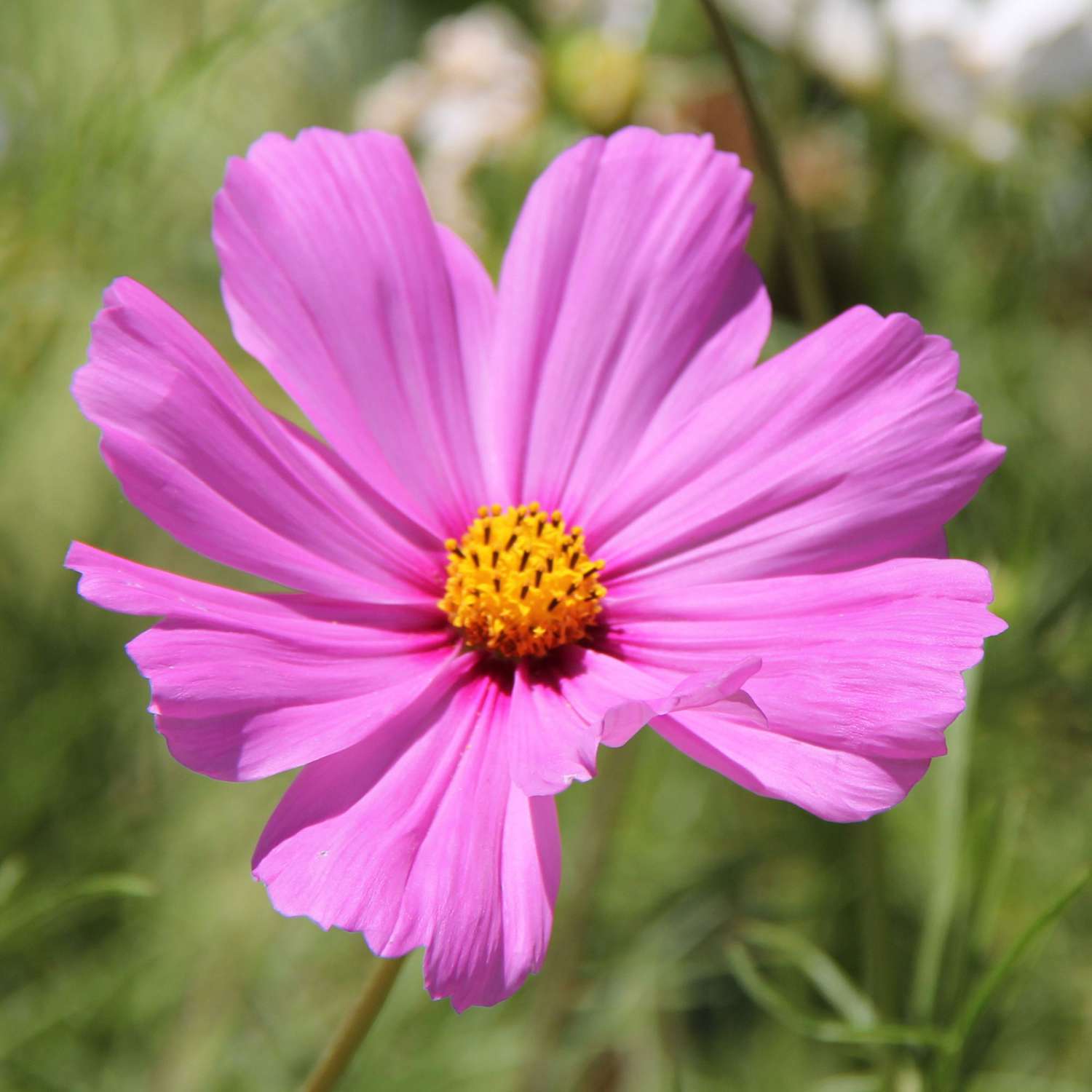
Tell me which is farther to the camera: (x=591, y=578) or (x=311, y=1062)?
(x=311, y=1062)

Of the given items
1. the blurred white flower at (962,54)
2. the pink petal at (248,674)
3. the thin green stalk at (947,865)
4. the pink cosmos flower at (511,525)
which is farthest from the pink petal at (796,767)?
the blurred white flower at (962,54)

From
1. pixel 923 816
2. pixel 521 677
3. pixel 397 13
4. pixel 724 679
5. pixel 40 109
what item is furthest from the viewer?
pixel 397 13

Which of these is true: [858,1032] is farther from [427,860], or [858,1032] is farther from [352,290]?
[352,290]

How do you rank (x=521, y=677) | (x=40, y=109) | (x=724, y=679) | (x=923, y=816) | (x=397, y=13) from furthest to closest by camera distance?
1. (x=397, y=13)
2. (x=923, y=816)
3. (x=40, y=109)
4. (x=521, y=677)
5. (x=724, y=679)

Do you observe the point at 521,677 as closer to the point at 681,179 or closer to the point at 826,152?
the point at 681,179

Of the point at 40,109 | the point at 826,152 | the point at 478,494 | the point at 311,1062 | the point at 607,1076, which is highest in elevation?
the point at 40,109

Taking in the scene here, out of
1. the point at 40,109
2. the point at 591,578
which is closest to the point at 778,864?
the point at 591,578
